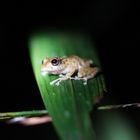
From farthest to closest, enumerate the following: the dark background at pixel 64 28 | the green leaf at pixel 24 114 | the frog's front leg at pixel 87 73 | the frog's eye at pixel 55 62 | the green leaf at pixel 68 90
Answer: the dark background at pixel 64 28
the frog's eye at pixel 55 62
the frog's front leg at pixel 87 73
the green leaf at pixel 24 114
the green leaf at pixel 68 90

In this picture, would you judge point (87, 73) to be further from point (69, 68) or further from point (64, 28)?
point (64, 28)

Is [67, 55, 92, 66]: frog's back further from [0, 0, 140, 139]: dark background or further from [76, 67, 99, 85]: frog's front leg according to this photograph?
[0, 0, 140, 139]: dark background

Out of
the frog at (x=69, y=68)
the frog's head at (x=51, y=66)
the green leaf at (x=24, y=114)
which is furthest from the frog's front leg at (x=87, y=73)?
the green leaf at (x=24, y=114)

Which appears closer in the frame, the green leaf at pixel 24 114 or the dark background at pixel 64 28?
the green leaf at pixel 24 114

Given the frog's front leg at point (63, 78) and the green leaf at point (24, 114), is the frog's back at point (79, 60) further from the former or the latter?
the green leaf at point (24, 114)

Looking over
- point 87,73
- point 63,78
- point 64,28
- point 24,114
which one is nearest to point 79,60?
point 87,73

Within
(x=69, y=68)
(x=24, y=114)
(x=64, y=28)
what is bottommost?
(x=24, y=114)
